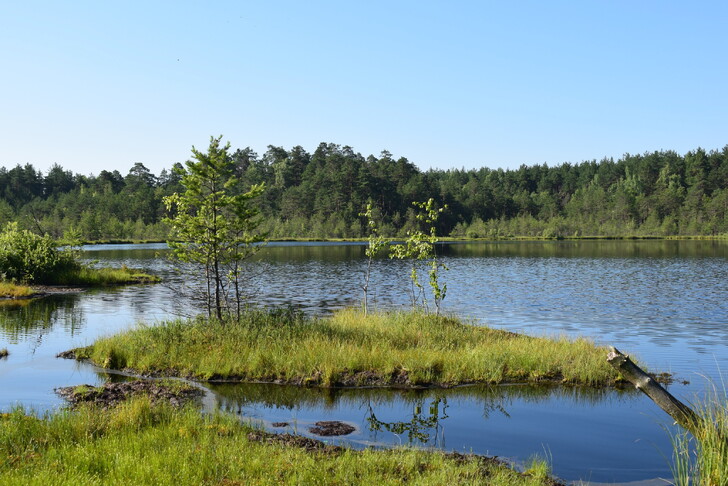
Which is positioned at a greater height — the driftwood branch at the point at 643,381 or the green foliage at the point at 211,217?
the green foliage at the point at 211,217

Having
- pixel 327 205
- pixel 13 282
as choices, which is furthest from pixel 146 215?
pixel 13 282

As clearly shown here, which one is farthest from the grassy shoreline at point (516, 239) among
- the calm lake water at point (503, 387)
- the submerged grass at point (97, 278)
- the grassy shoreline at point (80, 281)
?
the calm lake water at point (503, 387)

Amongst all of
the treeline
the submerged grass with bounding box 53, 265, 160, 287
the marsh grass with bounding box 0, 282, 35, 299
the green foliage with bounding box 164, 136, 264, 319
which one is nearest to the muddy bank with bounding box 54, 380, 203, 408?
the green foliage with bounding box 164, 136, 264, 319

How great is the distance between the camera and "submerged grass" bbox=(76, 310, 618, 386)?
19.6 metres

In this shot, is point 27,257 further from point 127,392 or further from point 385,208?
point 385,208

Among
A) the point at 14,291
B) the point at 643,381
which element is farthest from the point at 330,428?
the point at 14,291

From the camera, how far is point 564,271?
67250mm

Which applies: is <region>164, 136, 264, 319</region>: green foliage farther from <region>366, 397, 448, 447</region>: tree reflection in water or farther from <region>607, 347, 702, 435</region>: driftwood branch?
<region>607, 347, 702, 435</region>: driftwood branch

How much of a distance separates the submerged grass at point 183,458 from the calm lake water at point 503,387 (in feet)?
6.90

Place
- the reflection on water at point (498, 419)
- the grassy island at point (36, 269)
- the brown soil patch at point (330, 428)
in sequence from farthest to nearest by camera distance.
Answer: the grassy island at point (36, 269) → the brown soil patch at point (330, 428) → the reflection on water at point (498, 419)

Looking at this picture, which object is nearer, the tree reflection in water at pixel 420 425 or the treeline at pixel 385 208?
the tree reflection in water at pixel 420 425

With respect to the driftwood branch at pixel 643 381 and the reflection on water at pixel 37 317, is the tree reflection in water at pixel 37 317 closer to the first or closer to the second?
the reflection on water at pixel 37 317

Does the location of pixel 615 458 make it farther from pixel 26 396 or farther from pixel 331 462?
pixel 26 396

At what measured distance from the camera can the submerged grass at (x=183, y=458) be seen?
32.7 feet
